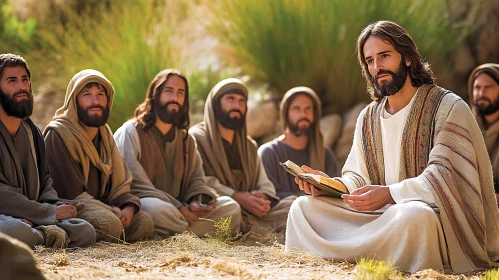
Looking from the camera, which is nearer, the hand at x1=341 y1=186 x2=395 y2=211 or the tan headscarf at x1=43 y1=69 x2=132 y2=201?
the hand at x1=341 y1=186 x2=395 y2=211

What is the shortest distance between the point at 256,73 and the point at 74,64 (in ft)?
8.54

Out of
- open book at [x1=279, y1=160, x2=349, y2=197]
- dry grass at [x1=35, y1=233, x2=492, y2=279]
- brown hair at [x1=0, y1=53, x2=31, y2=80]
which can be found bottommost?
dry grass at [x1=35, y1=233, x2=492, y2=279]

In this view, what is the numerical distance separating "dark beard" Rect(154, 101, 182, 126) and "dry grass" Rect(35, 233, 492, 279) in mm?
1735

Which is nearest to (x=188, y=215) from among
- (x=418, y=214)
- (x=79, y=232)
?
(x=79, y=232)

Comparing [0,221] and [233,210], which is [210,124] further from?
[0,221]

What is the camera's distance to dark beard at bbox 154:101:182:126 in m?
8.70

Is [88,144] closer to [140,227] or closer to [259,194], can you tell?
[140,227]

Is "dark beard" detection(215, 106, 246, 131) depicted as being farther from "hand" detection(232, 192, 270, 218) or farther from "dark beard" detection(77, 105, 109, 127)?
"dark beard" detection(77, 105, 109, 127)

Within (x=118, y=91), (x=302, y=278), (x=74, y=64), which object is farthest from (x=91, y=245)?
(x=74, y=64)

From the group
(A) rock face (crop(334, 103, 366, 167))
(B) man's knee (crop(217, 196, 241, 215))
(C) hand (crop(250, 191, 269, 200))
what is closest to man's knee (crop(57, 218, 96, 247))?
(B) man's knee (crop(217, 196, 241, 215))

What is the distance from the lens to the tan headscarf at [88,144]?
7715 millimetres

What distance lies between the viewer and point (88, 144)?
7.77 meters

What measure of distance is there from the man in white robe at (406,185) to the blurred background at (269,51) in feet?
18.4

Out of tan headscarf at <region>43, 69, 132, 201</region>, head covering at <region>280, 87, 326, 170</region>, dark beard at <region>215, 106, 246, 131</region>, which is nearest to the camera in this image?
tan headscarf at <region>43, 69, 132, 201</region>
